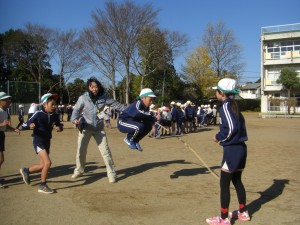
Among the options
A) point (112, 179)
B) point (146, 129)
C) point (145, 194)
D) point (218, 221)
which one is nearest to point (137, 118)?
point (146, 129)

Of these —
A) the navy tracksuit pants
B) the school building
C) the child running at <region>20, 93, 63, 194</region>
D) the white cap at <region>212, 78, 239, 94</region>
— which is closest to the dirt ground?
the child running at <region>20, 93, 63, 194</region>

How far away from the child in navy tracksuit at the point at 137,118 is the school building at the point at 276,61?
4316 cm

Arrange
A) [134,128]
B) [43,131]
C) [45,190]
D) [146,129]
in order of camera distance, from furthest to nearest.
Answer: [146,129], [134,128], [43,131], [45,190]

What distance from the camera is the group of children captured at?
4.43 meters

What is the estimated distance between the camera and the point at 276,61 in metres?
48.9

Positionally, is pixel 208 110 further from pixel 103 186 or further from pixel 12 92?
pixel 12 92

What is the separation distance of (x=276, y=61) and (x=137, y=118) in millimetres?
46983

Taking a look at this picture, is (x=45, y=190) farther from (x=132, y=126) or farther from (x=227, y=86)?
(x=227, y=86)

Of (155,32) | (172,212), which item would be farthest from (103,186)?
(155,32)

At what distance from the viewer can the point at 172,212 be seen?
4.98 metres

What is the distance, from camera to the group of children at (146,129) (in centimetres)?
443

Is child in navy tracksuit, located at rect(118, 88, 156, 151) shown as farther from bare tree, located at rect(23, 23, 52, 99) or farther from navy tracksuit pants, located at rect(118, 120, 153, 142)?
bare tree, located at rect(23, 23, 52, 99)

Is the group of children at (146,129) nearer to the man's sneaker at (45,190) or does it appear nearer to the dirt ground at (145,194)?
the man's sneaker at (45,190)

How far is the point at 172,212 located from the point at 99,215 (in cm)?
109
